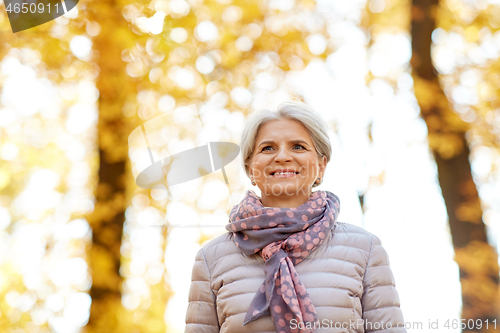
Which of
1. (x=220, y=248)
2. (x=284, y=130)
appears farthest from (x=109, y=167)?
(x=284, y=130)

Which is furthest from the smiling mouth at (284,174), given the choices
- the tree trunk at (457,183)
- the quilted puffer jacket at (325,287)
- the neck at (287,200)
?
the tree trunk at (457,183)

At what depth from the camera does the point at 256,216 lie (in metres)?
1.83

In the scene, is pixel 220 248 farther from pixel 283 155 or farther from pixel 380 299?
pixel 380 299

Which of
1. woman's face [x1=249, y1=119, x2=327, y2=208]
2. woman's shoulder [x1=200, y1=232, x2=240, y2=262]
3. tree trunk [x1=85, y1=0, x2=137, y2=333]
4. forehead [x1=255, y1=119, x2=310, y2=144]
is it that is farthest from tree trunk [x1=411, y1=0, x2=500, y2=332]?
tree trunk [x1=85, y1=0, x2=137, y2=333]

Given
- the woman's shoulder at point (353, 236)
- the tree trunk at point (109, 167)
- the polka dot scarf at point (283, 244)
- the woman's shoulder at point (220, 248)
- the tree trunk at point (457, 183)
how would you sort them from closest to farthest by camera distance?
the polka dot scarf at point (283, 244) < the woman's shoulder at point (353, 236) < the woman's shoulder at point (220, 248) < the tree trunk at point (457, 183) < the tree trunk at point (109, 167)

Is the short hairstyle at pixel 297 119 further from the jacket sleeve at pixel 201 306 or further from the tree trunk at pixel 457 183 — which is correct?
the tree trunk at pixel 457 183

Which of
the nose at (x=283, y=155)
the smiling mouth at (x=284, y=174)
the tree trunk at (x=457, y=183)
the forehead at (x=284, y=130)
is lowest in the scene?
the tree trunk at (x=457, y=183)

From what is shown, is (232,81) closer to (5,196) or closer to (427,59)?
(427,59)

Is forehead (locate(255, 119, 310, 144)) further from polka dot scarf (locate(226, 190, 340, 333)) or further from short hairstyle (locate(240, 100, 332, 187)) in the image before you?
polka dot scarf (locate(226, 190, 340, 333))

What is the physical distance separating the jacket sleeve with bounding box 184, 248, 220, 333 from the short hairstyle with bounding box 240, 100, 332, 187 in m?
0.65

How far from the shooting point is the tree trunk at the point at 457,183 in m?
3.66

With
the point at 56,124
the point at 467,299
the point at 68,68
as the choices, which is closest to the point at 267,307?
the point at 467,299

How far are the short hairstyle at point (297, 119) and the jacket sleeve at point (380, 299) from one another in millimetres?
573

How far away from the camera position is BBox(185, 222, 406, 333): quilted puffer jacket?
1.65 meters
